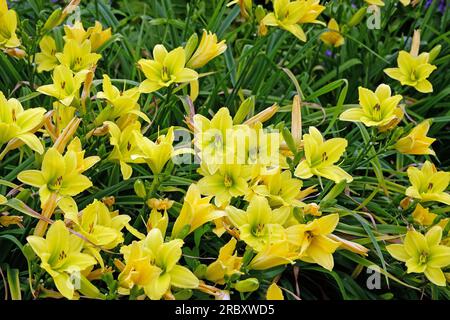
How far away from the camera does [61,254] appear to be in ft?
6.07

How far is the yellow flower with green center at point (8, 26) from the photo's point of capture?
2355 mm

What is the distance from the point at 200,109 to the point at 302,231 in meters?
0.77

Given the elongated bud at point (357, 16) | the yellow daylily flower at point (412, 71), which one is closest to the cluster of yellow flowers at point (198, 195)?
the yellow daylily flower at point (412, 71)

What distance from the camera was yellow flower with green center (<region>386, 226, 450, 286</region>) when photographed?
6.95 feet

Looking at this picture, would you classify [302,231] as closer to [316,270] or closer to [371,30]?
[316,270]

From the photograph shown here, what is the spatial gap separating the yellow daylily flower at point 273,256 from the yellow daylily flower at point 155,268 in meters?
0.19

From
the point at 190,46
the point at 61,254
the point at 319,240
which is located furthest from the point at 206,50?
the point at 61,254

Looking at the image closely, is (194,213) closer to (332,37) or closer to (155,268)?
(155,268)

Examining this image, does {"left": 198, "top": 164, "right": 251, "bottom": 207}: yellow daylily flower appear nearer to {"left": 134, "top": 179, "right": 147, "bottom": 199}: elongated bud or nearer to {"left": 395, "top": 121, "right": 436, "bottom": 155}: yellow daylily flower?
{"left": 134, "top": 179, "right": 147, "bottom": 199}: elongated bud

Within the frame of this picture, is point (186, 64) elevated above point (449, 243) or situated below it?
above

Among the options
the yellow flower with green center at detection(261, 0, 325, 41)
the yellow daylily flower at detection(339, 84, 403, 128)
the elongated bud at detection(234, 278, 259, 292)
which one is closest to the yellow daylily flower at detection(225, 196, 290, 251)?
the elongated bud at detection(234, 278, 259, 292)

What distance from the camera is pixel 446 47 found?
10.5 ft

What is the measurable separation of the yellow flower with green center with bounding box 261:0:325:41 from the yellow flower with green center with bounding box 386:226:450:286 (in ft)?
2.73
